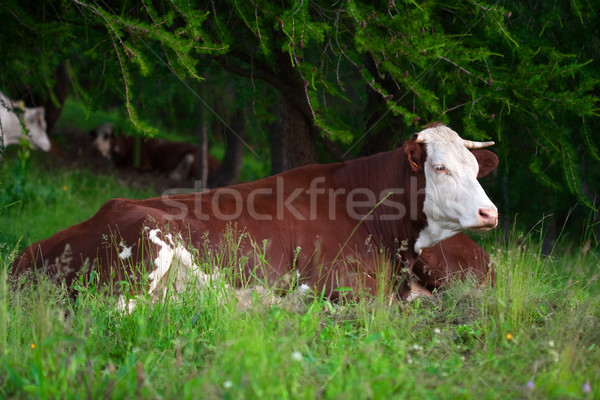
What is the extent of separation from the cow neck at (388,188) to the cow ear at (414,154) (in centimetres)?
12

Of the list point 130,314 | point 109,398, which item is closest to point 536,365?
point 109,398

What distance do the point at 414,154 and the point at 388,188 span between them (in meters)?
0.44

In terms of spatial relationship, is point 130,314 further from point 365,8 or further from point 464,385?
point 365,8

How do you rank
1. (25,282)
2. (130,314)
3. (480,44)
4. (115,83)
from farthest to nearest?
(480,44) < (115,83) < (25,282) < (130,314)

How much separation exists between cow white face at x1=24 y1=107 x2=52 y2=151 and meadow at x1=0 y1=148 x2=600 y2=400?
26.3 feet

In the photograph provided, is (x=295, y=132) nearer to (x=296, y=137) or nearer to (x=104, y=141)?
(x=296, y=137)

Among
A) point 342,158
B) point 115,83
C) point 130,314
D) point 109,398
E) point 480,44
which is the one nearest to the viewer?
point 109,398

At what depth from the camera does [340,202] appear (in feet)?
19.4

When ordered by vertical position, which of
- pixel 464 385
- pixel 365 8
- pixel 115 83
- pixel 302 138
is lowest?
pixel 464 385

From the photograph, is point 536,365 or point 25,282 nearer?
point 536,365

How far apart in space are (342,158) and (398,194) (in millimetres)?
1499

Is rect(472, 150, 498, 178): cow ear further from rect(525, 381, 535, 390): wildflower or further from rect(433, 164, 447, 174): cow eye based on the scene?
rect(525, 381, 535, 390): wildflower

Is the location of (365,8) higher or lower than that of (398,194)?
higher

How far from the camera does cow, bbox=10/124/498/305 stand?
495 cm
